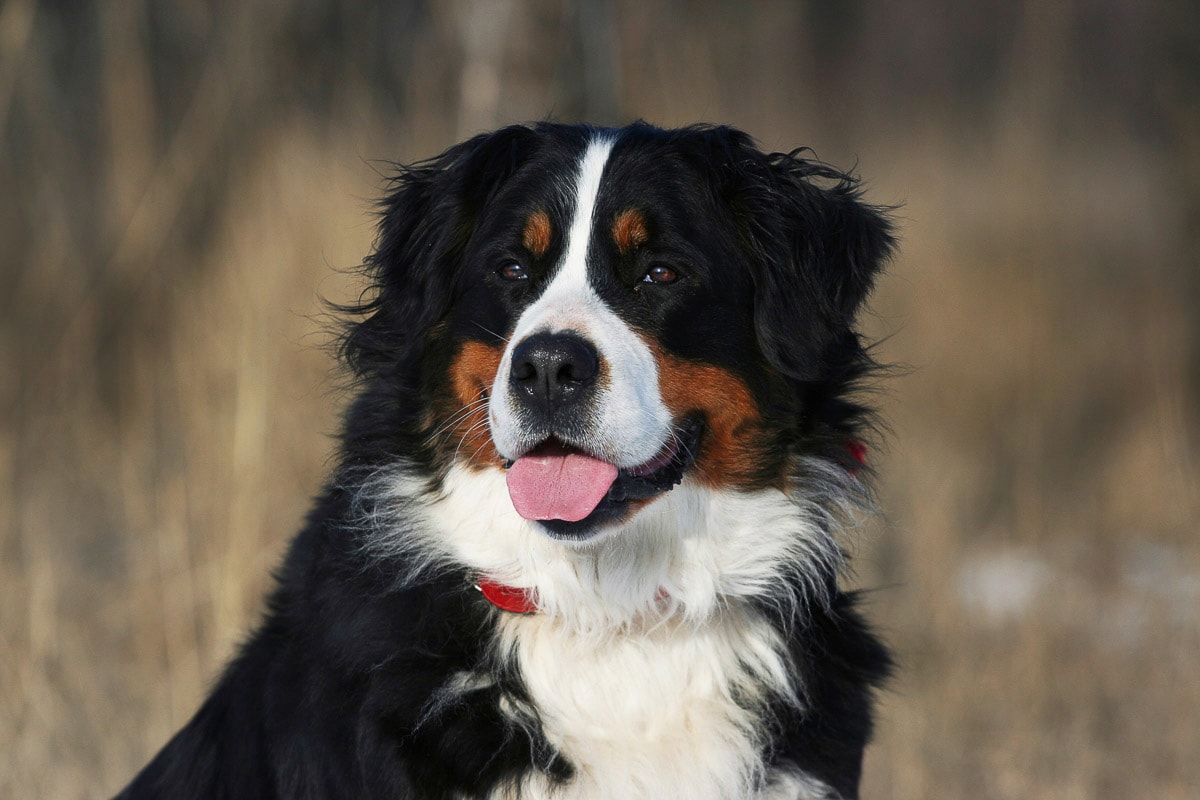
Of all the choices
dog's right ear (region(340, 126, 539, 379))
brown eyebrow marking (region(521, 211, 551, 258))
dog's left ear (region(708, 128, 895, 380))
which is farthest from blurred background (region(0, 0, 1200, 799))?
dog's left ear (region(708, 128, 895, 380))

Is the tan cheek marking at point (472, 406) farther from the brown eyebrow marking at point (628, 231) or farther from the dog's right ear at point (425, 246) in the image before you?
the brown eyebrow marking at point (628, 231)

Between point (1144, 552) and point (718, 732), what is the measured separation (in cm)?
521

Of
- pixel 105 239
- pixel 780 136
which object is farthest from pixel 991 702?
pixel 105 239

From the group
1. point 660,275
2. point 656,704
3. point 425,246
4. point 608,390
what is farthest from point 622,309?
point 656,704

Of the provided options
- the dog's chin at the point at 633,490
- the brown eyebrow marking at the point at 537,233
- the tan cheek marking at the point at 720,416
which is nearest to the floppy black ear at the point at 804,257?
the tan cheek marking at the point at 720,416

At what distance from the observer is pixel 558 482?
9.42ft

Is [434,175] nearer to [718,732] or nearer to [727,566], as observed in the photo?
[727,566]

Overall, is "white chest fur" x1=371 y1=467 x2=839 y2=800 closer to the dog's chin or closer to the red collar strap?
the dog's chin

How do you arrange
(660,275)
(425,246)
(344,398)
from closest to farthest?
(660,275), (425,246), (344,398)

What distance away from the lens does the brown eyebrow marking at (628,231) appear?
3064 mm

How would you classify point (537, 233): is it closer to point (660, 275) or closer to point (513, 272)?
point (513, 272)

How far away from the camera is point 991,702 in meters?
5.84

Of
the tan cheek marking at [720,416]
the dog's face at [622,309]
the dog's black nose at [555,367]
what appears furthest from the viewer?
the tan cheek marking at [720,416]

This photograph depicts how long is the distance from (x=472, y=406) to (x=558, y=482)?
1.11 feet
